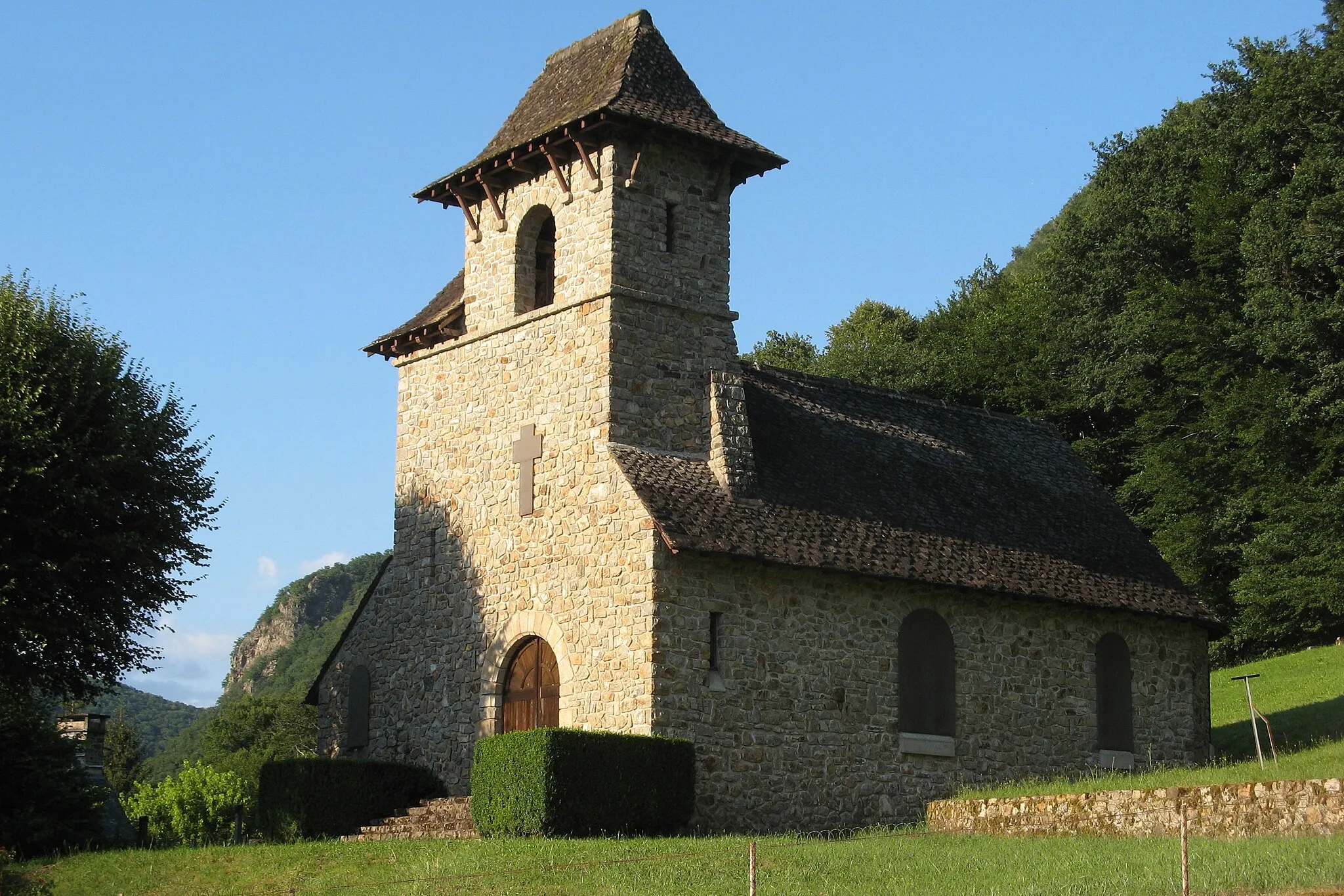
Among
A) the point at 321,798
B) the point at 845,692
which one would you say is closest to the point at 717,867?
the point at 845,692

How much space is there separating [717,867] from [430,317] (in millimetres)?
14998

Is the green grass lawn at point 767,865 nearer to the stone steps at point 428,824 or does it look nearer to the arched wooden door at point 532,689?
the stone steps at point 428,824

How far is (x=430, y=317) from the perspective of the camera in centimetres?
3058

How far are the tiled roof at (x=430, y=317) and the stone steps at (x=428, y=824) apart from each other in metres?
8.77

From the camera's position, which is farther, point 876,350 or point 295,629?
point 295,629

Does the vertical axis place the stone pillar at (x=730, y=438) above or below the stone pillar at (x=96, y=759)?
above

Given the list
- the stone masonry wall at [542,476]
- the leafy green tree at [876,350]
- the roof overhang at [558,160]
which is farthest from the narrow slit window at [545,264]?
the leafy green tree at [876,350]

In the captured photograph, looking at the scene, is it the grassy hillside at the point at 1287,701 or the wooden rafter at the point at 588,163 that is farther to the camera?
the grassy hillside at the point at 1287,701

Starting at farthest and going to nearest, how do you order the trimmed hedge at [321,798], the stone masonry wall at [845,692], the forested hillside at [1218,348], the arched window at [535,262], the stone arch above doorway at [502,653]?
the forested hillside at [1218,348]
the arched window at [535,262]
the stone arch above doorway at [502,653]
the trimmed hedge at [321,798]
the stone masonry wall at [845,692]

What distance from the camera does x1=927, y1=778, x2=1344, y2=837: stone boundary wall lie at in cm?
1786

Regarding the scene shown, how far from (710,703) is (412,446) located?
342 inches

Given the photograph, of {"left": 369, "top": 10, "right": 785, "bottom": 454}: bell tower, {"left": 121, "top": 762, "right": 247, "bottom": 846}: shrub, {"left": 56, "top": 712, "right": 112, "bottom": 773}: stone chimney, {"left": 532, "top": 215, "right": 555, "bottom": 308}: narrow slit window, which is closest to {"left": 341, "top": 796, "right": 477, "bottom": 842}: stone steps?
{"left": 369, "top": 10, "right": 785, "bottom": 454}: bell tower

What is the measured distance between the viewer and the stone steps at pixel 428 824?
24.3 m

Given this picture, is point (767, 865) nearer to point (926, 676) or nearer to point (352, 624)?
point (926, 676)
